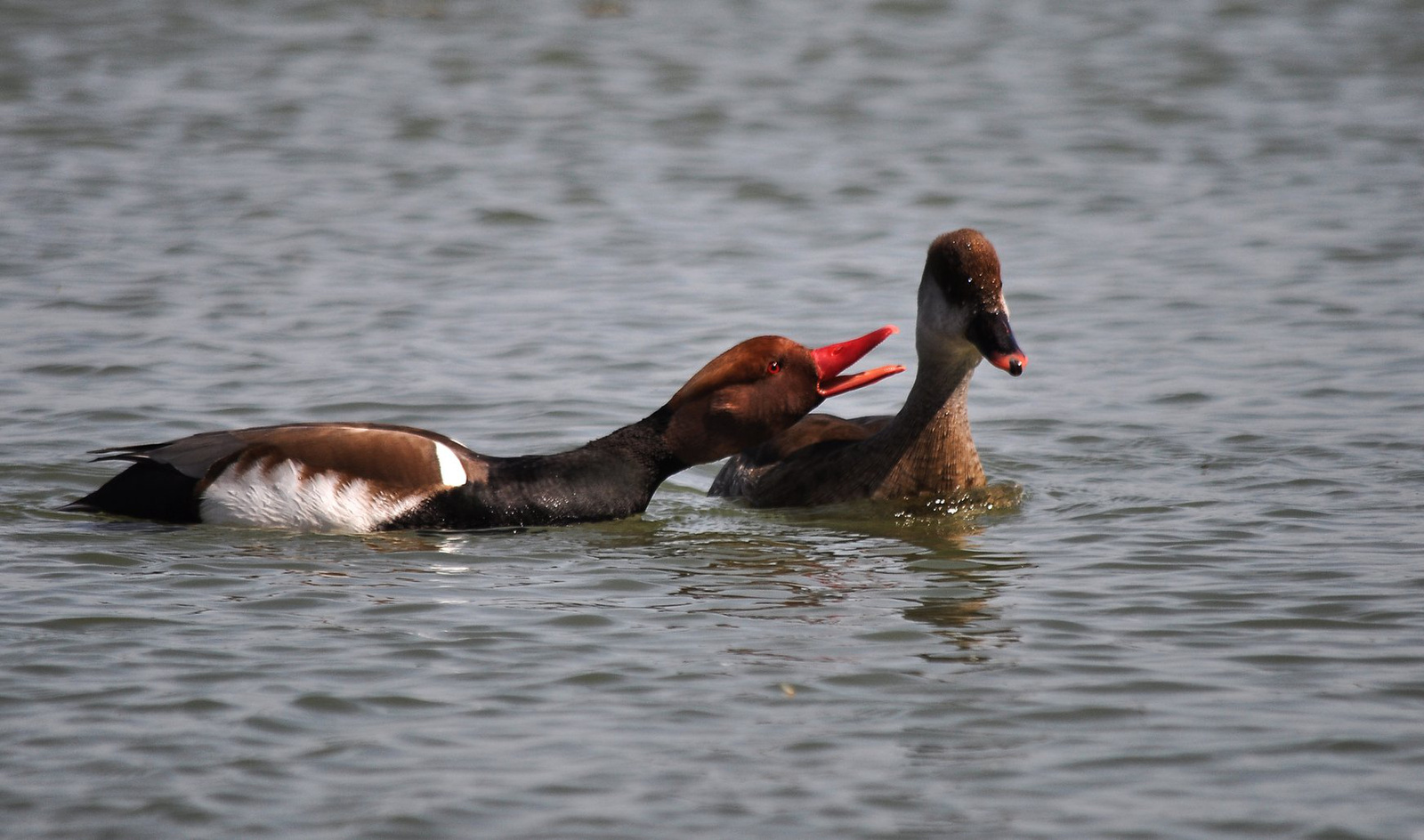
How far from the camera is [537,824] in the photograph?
4672 millimetres

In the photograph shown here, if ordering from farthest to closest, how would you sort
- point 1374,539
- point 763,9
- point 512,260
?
point 763,9 → point 512,260 → point 1374,539

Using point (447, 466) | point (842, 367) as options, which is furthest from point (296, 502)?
point (842, 367)

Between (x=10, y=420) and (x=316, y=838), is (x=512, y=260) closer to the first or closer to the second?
(x=10, y=420)

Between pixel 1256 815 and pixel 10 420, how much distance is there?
23.1 feet

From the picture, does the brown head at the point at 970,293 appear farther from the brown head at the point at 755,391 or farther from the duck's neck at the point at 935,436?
the brown head at the point at 755,391

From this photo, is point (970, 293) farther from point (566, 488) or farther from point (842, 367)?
point (566, 488)

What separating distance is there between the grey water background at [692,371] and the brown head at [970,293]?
80cm

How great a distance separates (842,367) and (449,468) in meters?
1.73

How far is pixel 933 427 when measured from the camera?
8.47 meters

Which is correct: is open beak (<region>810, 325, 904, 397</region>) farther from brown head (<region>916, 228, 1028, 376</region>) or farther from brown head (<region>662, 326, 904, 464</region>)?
brown head (<region>916, 228, 1028, 376</region>)

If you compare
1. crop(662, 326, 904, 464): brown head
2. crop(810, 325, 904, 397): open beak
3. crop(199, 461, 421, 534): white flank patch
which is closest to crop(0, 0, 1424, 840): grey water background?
crop(199, 461, 421, 534): white flank patch

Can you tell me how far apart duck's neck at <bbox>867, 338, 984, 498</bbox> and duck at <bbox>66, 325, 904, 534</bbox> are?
0.62 m

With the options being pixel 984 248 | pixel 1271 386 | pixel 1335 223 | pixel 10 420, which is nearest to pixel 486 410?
pixel 10 420

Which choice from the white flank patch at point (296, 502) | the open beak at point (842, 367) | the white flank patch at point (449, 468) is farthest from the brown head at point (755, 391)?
the white flank patch at point (296, 502)
